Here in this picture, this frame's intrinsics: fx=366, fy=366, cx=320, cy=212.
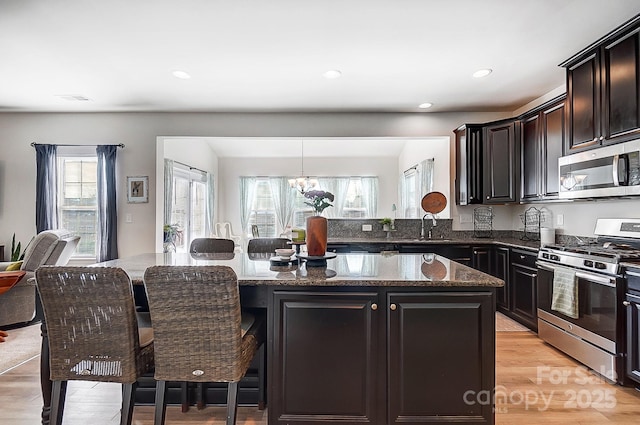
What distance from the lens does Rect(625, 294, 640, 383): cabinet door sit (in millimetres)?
2381

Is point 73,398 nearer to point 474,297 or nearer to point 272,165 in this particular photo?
point 474,297

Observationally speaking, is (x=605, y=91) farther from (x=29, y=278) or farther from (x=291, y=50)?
(x=29, y=278)

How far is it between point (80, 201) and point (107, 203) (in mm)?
579

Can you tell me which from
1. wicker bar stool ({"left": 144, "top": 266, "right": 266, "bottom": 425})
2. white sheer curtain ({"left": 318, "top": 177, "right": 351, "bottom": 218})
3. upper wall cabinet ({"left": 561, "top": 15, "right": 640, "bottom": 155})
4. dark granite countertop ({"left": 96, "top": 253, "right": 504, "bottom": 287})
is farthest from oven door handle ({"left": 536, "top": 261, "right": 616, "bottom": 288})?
white sheer curtain ({"left": 318, "top": 177, "right": 351, "bottom": 218})

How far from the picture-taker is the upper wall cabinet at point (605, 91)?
2557 mm

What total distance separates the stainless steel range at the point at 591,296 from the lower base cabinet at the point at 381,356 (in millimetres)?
1391

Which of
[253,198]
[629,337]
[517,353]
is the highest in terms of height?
[253,198]

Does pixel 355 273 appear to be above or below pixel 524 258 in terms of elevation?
above

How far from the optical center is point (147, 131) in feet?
16.2

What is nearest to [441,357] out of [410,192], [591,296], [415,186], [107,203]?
[591,296]

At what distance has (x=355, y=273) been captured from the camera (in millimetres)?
1952

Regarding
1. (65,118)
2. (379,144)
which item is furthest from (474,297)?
(379,144)

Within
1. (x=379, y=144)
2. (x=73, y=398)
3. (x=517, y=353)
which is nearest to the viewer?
(x=73, y=398)

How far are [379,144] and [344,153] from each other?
0.91 m
